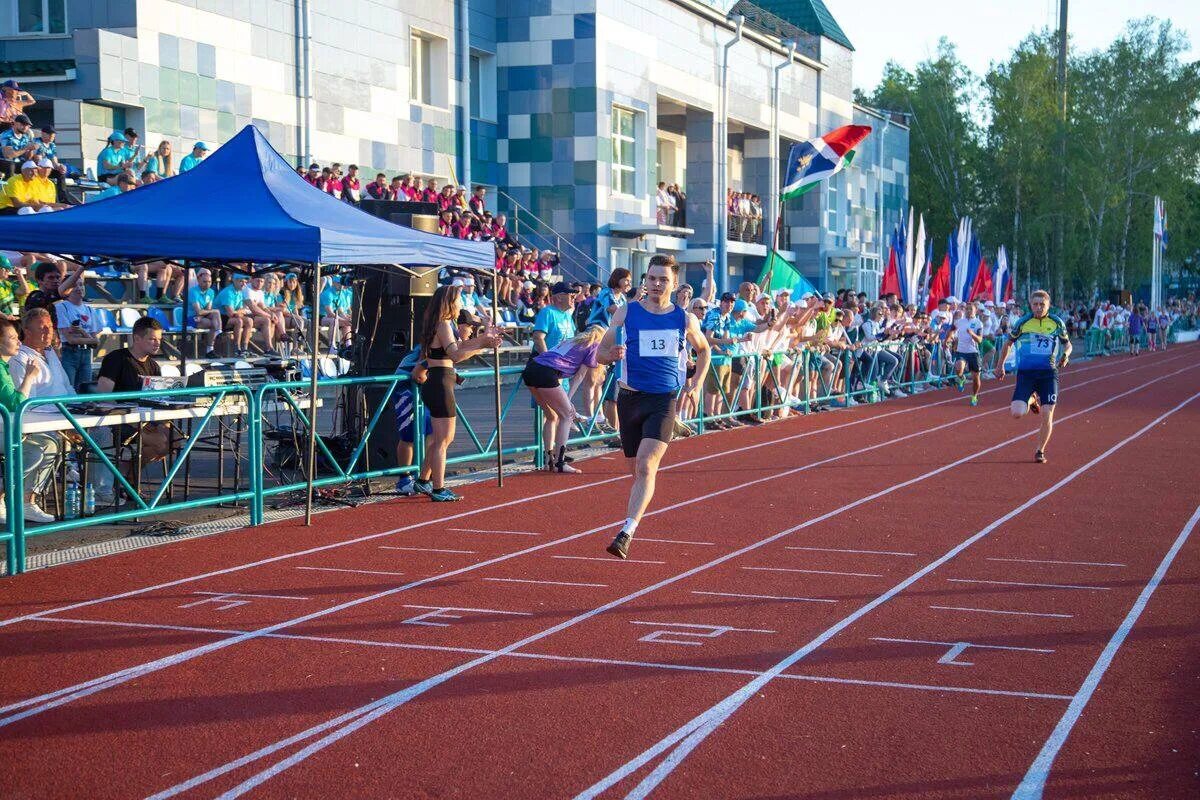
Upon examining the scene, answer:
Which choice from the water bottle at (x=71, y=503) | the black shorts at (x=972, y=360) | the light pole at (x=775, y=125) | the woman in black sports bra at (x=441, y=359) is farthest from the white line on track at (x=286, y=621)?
the light pole at (x=775, y=125)

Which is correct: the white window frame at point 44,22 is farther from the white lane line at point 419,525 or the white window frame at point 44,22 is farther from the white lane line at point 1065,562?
the white lane line at point 1065,562

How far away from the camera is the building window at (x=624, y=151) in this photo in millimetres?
33750

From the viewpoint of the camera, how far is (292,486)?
1096cm

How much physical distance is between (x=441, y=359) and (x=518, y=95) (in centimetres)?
2230

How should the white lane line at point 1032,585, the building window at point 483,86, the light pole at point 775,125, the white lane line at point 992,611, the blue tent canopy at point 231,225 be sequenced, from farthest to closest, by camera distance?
the light pole at point 775,125, the building window at point 483,86, the blue tent canopy at point 231,225, the white lane line at point 1032,585, the white lane line at point 992,611

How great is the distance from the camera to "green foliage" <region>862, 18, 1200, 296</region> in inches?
2302

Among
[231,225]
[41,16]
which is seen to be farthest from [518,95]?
[231,225]

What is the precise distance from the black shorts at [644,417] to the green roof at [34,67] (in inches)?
612

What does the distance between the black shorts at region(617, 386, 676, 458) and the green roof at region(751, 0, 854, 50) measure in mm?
40344

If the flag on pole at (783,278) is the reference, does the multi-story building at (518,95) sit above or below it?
above

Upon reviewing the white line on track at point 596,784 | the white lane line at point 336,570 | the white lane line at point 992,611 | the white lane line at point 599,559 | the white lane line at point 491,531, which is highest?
the white lane line at point 491,531

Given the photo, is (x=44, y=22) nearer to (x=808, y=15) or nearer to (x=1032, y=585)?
(x=1032, y=585)

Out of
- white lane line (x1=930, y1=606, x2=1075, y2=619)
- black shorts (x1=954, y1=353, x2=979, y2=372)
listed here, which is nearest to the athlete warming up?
white lane line (x1=930, y1=606, x2=1075, y2=619)

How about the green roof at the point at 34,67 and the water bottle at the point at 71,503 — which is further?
the green roof at the point at 34,67
